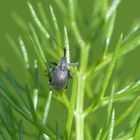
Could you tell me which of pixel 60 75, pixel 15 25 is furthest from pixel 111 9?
pixel 15 25

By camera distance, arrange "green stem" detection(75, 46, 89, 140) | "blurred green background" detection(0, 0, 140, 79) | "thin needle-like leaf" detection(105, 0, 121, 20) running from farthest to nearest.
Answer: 1. "blurred green background" detection(0, 0, 140, 79)
2. "thin needle-like leaf" detection(105, 0, 121, 20)
3. "green stem" detection(75, 46, 89, 140)

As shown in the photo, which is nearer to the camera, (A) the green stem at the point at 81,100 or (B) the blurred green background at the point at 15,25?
(A) the green stem at the point at 81,100

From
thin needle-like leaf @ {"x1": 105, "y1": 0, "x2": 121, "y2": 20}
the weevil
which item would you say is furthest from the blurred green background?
the weevil

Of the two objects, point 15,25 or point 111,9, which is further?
point 15,25

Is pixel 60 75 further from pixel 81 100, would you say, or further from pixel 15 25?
pixel 15 25

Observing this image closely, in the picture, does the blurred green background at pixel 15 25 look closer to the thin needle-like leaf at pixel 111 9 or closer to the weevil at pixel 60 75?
the thin needle-like leaf at pixel 111 9

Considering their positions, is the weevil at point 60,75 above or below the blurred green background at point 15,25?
below

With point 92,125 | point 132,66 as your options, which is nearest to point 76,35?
point 92,125

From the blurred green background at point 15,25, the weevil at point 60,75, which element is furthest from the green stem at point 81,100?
the blurred green background at point 15,25

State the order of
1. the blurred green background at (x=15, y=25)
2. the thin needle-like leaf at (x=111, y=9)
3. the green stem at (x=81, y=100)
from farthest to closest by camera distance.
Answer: the blurred green background at (x=15, y=25) → the thin needle-like leaf at (x=111, y=9) → the green stem at (x=81, y=100)

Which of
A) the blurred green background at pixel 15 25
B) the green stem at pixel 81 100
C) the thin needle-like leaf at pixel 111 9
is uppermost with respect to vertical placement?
the blurred green background at pixel 15 25

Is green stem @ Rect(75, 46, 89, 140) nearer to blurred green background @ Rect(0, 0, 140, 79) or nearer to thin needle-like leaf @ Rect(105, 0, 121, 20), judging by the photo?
thin needle-like leaf @ Rect(105, 0, 121, 20)

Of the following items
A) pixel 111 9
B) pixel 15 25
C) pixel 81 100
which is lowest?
pixel 81 100
